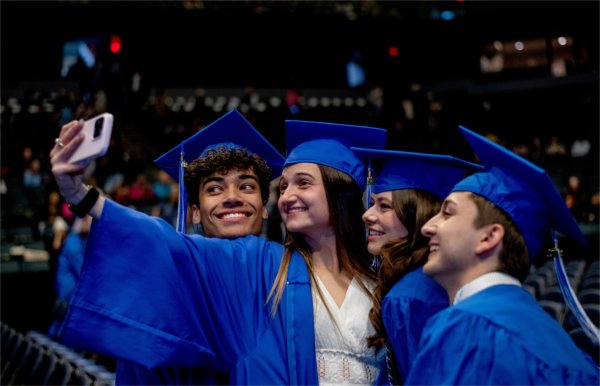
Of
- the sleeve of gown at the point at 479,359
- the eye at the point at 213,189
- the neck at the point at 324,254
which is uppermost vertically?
the eye at the point at 213,189

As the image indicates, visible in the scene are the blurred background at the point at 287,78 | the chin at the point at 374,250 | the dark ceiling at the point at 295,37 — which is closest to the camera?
the chin at the point at 374,250

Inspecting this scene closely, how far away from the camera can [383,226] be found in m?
2.43

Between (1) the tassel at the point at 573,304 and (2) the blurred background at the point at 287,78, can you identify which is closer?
(1) the tassel at the point at 573,304

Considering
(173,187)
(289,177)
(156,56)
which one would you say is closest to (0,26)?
(156,56)

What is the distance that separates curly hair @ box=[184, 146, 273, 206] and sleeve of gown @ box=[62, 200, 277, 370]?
436 millimetres

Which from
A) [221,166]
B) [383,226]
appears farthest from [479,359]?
[221,166]

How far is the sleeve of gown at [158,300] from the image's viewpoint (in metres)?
2.07

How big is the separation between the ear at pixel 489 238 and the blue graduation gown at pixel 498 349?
0.12m

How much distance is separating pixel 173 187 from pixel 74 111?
307cm

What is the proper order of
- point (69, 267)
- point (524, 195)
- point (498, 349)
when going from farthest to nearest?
1. point (69, 267)
2. point (524, 195)
3. point (498, 349)

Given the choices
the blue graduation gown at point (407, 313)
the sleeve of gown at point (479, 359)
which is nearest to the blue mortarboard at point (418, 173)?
the blue graduation gown at point (407, 313)

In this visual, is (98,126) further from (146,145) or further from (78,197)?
(146,145)

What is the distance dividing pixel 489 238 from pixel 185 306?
92 centimetres

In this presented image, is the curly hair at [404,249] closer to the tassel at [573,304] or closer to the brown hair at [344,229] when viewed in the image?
the brown hair at [344,229]
